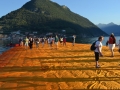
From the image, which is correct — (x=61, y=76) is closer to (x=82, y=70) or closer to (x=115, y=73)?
(x=82, y=70)

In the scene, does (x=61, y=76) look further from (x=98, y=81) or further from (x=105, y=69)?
(x=105, y=69)

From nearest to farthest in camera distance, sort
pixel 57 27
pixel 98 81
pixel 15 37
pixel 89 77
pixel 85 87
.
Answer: pixel 85 87 < pixel 98 81 < pixel 89 77 < pixel 15 37 < pixel 57 27

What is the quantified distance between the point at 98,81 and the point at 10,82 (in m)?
4.19

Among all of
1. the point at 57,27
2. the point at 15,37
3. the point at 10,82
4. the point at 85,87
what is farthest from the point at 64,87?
the point at 57,27

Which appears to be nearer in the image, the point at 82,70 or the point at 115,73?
the point at 115,73

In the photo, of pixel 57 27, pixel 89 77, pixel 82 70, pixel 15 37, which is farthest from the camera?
pixel 57 27

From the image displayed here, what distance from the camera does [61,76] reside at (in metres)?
12.2

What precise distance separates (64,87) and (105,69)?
4.65 metres

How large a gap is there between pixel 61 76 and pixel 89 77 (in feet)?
Result: 4.81

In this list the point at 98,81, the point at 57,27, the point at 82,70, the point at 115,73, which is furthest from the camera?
the point at 57,27

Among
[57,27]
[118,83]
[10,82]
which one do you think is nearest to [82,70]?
[118,83]

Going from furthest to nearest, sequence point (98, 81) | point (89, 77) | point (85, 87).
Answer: point (89, 77), point (98, 81), point (85, 87)

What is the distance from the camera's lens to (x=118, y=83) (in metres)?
10.5

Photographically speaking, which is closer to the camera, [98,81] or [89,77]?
[98,81]
